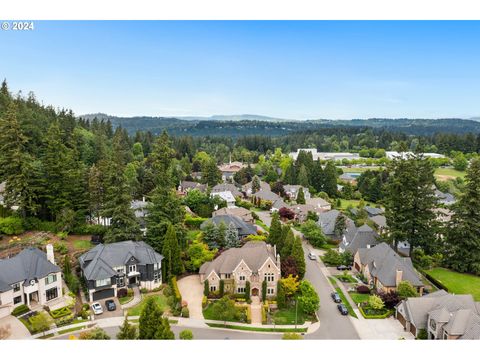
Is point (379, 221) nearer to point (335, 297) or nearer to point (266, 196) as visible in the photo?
point (266, 196)

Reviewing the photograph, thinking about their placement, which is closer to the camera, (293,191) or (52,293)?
(52,293)

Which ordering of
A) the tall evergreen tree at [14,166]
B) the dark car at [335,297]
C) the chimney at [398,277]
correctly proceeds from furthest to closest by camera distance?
the tall evergreen tree at [14,166], the chimney at [398,277], the dark car at [335,297]

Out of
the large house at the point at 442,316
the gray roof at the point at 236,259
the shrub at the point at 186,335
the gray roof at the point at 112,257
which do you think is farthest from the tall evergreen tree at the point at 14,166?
the large house at the point at 442,316

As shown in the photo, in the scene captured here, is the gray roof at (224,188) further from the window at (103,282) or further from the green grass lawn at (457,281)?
the window at (103,282)

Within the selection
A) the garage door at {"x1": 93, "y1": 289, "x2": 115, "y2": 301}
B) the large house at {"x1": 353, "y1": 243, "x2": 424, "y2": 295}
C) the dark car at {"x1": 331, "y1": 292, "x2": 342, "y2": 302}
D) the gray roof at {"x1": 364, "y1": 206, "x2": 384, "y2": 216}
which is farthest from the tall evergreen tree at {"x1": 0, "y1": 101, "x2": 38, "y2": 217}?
the gray roof at {"x1": 364, "y1": 206, "x2": 384, "y2": 216}

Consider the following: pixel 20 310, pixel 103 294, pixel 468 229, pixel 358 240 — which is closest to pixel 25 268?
pixel 20 310

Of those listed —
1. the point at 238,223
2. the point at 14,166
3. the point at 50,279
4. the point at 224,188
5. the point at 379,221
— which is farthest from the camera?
the point at 224,188

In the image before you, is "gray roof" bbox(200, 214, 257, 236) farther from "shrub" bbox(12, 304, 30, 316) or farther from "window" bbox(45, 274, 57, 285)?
"shrub" bbox(12, 304, 30, 316)
